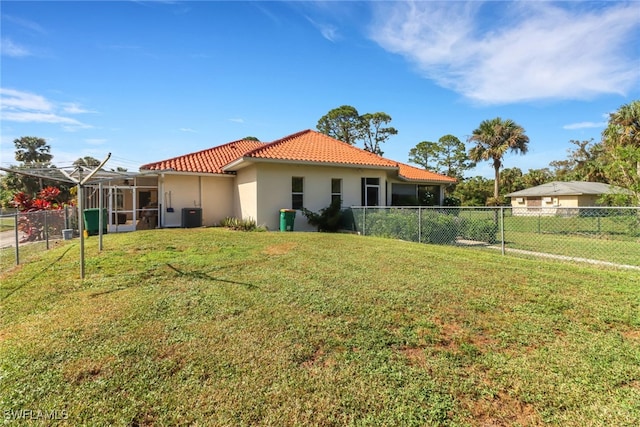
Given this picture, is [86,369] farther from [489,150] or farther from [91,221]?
[489,150]

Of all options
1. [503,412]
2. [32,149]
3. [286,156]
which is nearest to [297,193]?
[286,156]

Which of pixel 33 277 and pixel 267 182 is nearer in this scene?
Result: pixel 33 277

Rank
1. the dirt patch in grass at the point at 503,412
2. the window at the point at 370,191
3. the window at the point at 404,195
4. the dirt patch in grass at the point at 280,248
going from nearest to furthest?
the dirt patch in grass at the point at 503,412
the dirt patch in grass at the point at 280,248
the window at the point at 370,191
the window at the point at 404,195

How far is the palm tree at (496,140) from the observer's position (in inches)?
1271

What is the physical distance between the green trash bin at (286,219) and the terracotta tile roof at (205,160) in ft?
15.4

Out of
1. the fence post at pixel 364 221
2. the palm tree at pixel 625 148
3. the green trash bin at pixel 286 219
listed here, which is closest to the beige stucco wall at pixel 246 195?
the green trash bin at pixel 286 219

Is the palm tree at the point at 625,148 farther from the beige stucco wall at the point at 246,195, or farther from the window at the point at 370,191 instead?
the beige stucco wall at the point at 246,195

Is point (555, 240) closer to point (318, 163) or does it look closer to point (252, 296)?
point (318, 163)

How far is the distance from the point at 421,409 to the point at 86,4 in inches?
420

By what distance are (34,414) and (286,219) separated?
11183mm

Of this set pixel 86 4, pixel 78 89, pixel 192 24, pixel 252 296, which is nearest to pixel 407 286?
pixel 252 296

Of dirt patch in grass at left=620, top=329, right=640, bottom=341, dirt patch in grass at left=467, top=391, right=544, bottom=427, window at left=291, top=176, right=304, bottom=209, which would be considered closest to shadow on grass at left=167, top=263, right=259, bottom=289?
dirt patch in grass at left=467, top=391, right=544, bottom=427

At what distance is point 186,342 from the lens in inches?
134

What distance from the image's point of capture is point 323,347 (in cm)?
332
